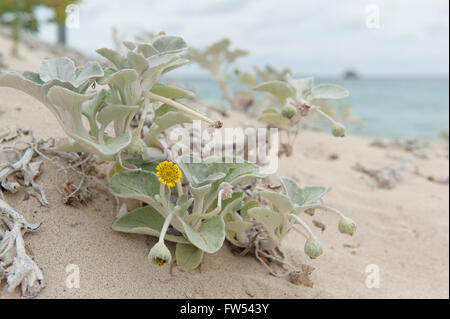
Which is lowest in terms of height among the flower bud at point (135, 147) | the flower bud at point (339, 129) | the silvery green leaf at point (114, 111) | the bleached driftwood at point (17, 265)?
the bleached driftwood at point (17, 265)

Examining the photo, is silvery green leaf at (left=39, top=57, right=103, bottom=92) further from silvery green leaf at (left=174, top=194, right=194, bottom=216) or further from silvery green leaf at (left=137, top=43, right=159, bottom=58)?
silvery green leaf at (left=174, top=194, right=194, bottom=216)

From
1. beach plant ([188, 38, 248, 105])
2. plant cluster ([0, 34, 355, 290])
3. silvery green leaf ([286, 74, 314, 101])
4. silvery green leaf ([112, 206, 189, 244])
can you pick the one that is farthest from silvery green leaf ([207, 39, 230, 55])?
silvery green leaf ([112, 206, 189, 244])

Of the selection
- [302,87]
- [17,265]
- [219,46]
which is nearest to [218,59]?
[219,46]

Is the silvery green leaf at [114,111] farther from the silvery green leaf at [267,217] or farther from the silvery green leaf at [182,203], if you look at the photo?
the silvery green leaf at [267,217]

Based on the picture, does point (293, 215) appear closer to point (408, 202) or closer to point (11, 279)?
point (11, 279)

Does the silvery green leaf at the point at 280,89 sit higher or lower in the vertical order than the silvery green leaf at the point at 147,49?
lower

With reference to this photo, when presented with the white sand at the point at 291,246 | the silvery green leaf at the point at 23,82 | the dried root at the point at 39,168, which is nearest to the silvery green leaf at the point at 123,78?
the silvery green leaf at the point at 23,82
